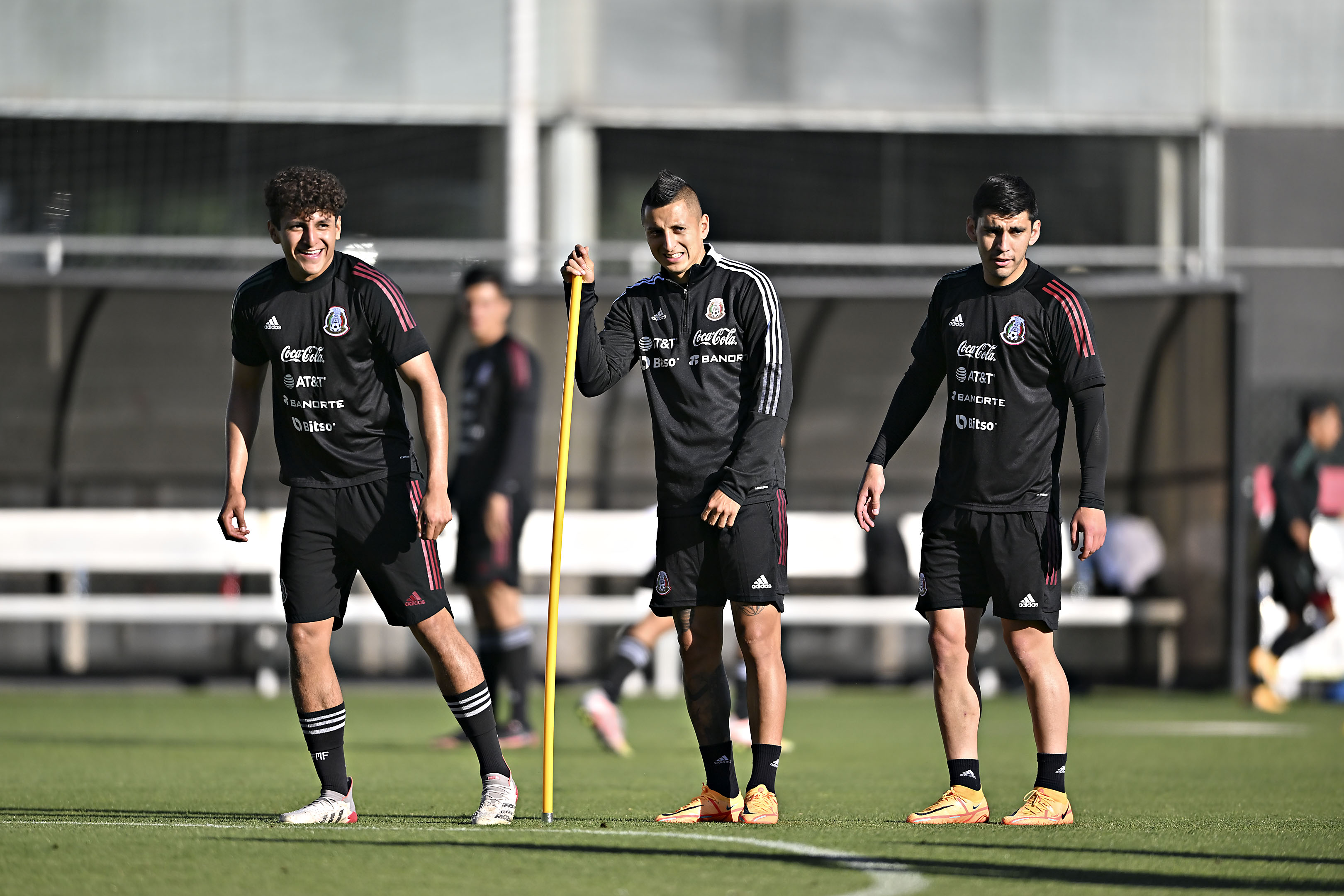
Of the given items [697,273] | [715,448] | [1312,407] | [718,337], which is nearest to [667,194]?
[697,273]

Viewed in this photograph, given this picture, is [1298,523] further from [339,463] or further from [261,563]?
[339,463]

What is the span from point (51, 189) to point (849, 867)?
14927mm

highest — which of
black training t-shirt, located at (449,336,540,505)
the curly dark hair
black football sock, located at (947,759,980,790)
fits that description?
the curly dark hair

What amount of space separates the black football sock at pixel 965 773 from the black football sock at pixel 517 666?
155 inches

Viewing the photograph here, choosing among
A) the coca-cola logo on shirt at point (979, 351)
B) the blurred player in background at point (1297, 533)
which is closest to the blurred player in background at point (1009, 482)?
the coca-cola logo on shirt at point (979, 351)

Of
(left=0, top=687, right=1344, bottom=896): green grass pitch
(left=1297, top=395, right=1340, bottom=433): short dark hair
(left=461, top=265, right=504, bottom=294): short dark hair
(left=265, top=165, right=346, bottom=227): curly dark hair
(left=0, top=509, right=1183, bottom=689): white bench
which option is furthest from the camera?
(left=0, top=509, right=1183, bottom=689): white bench

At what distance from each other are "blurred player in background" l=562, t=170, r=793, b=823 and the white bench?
7.50m

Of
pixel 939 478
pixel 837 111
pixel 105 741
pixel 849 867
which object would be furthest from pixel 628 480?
pixel 849 867

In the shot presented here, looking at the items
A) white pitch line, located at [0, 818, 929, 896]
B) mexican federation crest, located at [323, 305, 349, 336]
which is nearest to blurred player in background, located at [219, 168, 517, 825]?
mexican federation crest, located at [323, 305, 349, 336]

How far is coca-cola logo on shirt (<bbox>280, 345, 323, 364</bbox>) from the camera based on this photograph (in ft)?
18.8

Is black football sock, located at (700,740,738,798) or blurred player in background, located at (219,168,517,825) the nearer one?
blurred player in background, located at (219,168,517,825)

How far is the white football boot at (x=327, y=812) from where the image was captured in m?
5.68

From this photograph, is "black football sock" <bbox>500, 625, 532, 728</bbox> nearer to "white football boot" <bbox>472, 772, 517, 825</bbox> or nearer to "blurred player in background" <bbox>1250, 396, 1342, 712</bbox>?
"white football boot" <bbox>472, 772, 517, 825</bbox>

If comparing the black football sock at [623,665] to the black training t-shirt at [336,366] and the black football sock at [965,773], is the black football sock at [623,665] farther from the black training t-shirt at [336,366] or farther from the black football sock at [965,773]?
the black training t-shirt at [336,366]
